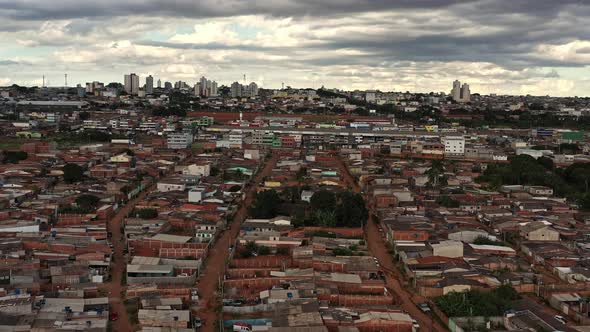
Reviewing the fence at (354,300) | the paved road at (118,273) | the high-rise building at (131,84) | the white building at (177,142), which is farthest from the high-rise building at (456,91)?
the fence at (354,300)

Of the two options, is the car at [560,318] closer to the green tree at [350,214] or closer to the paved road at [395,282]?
the paved road at [395,282]

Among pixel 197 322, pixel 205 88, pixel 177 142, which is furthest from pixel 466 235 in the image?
pixel 205 88

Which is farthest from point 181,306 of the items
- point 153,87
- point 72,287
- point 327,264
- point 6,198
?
point 153,87

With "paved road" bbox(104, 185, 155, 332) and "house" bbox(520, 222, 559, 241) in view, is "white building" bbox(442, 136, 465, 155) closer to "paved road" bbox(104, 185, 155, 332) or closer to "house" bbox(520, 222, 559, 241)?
"house" bbox(520, 222, 559, 241)

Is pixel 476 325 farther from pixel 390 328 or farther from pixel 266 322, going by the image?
pixel 266 322

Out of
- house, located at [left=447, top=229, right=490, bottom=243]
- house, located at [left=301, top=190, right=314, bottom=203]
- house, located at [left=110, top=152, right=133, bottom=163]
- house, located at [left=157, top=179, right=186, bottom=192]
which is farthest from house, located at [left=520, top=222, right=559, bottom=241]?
house, located at [left=110, top=152, right=133, bottom=163]

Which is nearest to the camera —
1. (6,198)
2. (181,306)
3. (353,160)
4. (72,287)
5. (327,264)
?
(181,306)
